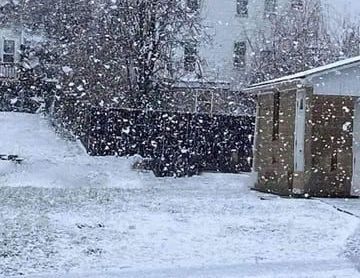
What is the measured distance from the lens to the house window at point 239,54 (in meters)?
32.2

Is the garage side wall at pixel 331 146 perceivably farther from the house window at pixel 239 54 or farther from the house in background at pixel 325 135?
the house window at pixel 239 54

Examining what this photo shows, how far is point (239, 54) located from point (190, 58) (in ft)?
11.3

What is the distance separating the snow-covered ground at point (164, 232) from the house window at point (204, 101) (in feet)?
40.5

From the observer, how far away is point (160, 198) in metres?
13.2

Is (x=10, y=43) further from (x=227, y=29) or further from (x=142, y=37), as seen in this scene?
(x=142, y=37)

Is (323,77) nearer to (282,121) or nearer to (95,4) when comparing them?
(282,121)

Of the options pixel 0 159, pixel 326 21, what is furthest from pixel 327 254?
pixel 326 21

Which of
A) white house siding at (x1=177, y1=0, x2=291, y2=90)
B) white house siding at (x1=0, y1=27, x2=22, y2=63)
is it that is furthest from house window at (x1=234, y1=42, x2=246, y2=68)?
white house siding at (x1=0, y1=27, x2=22, y2=63)

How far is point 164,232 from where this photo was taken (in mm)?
8984

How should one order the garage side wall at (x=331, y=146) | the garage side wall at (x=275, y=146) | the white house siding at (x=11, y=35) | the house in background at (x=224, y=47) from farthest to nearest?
1. the white house siding at (x=11, y=35)
2. the house in background at (x=224, y=47)
3. the garage side wall at (x=275, y=146)
4. the garage side wall at (x=331, y=146)

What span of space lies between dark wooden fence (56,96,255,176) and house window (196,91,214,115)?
6602mm

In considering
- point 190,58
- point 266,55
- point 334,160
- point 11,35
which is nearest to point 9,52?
point 11,35

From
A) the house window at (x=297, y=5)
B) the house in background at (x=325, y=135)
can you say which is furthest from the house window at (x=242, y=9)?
the house in background at (x=325, y=135)

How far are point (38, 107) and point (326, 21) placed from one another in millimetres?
15300
